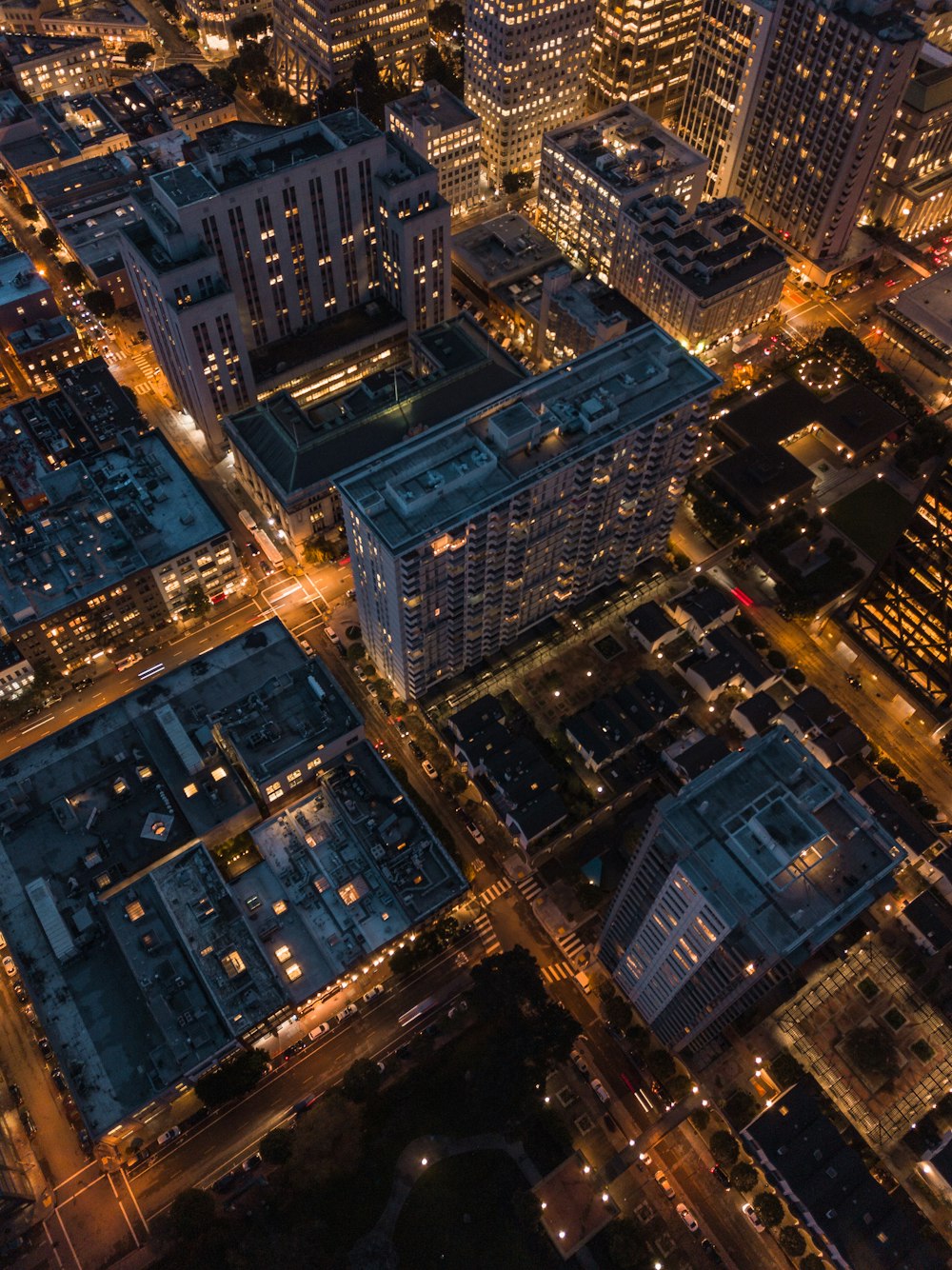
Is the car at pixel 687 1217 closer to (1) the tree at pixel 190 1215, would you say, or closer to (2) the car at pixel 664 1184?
(2) the car at pixel 664 1184

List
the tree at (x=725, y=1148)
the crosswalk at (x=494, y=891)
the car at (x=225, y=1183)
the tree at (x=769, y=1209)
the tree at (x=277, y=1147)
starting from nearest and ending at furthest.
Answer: the tree at (x=769, y=1209) → the tree at (x=277, y=1147) → the tree at (x=725, y=1148) → the car at (x=225, y=1183) → the crosswalk at (x=494, y=891)

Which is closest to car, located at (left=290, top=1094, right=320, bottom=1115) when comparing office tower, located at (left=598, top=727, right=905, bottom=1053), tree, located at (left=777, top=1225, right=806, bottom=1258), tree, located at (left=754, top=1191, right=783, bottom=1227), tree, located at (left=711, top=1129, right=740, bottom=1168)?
tree, located at (left=711, top=1129, right=740, bottom=1168)

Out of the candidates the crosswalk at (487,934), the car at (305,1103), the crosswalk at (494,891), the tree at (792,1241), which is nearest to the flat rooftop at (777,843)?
the tree at (792,1241)

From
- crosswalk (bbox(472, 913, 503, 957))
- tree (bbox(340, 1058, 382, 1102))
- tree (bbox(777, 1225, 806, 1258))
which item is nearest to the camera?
tree (bbox(777, 1225, 806, 1258))

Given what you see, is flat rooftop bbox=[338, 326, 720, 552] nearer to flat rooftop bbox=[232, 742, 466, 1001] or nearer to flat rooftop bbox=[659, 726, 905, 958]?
flat rooftop bbox=[232, 742, 466, 1001]

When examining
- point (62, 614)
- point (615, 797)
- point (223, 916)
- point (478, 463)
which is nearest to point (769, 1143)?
point (615, 797)

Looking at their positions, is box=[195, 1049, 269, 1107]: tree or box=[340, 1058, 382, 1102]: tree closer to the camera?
box=[195, 1049, 269, 1107]: tree

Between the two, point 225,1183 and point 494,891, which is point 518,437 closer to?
point 494,891
